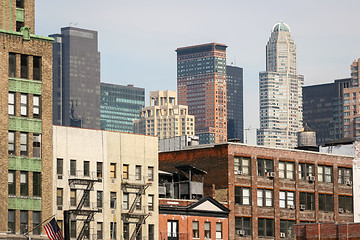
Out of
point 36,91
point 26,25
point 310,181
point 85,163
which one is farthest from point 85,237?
point 310,181

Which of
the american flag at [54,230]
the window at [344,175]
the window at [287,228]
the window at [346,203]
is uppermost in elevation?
the window at [344,175]

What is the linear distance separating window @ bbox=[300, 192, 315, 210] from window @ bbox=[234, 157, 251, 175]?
367 inches

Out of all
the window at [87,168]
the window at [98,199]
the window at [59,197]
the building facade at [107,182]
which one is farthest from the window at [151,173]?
the window at [59,197]

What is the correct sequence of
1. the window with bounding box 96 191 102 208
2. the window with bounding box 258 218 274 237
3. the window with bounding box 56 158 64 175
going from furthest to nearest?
the window with bounding box 258 218 274 237 < the window with bounding box 96 191 102 208 < the window with bounding box 56 158 64 175

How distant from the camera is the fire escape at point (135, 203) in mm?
103938

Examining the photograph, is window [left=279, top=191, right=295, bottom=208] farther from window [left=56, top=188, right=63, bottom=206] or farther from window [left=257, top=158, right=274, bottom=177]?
window [left=56, top=188, right=63, bottom=206]

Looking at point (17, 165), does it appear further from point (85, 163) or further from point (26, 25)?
point (26, 25)

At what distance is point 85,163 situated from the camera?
101312 mm

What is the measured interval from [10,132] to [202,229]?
25.5 m

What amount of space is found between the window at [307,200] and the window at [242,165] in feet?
30.6

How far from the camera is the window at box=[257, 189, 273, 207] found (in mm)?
117688

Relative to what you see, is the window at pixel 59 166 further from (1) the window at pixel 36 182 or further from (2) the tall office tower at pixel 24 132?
(1) the window at pixel 36 182

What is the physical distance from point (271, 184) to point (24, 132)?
3444 cm

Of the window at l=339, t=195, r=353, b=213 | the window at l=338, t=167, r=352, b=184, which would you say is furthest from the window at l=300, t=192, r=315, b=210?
the window at l=338, t=167, r=352, b=184
